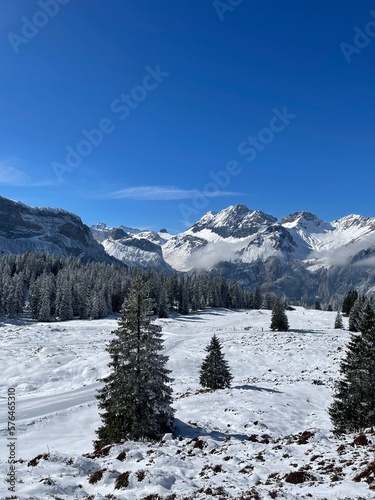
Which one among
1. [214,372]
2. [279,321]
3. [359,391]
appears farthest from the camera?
[279,321]

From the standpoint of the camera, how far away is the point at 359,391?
71.8 feet

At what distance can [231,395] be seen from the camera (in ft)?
102

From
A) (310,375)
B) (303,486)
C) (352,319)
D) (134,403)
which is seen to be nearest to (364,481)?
(303,486)

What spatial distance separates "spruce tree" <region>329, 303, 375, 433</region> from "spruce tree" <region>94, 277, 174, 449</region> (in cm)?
1025

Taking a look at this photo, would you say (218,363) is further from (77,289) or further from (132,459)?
(77,289)

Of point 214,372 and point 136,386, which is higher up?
point 136,386

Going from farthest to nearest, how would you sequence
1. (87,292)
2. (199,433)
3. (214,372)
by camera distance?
(87,292) < (214,372) < (199,433)

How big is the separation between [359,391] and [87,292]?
307 ft

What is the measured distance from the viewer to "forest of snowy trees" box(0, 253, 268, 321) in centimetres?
9838

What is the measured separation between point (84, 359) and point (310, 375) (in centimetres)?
2852

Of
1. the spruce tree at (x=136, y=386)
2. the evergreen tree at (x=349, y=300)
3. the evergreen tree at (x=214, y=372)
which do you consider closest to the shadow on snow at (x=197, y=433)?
the spruce tree at (x=136, y=386)

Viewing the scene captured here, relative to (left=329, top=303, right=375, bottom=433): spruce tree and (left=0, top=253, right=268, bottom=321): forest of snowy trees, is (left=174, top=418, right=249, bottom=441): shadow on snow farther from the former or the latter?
(left=0, top=253, right=268, bottom=321): forest of snowy trees

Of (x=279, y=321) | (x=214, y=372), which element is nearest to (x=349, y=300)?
(x=279, y=321)

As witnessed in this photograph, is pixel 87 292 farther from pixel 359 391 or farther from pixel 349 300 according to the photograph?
pixel 359 391
